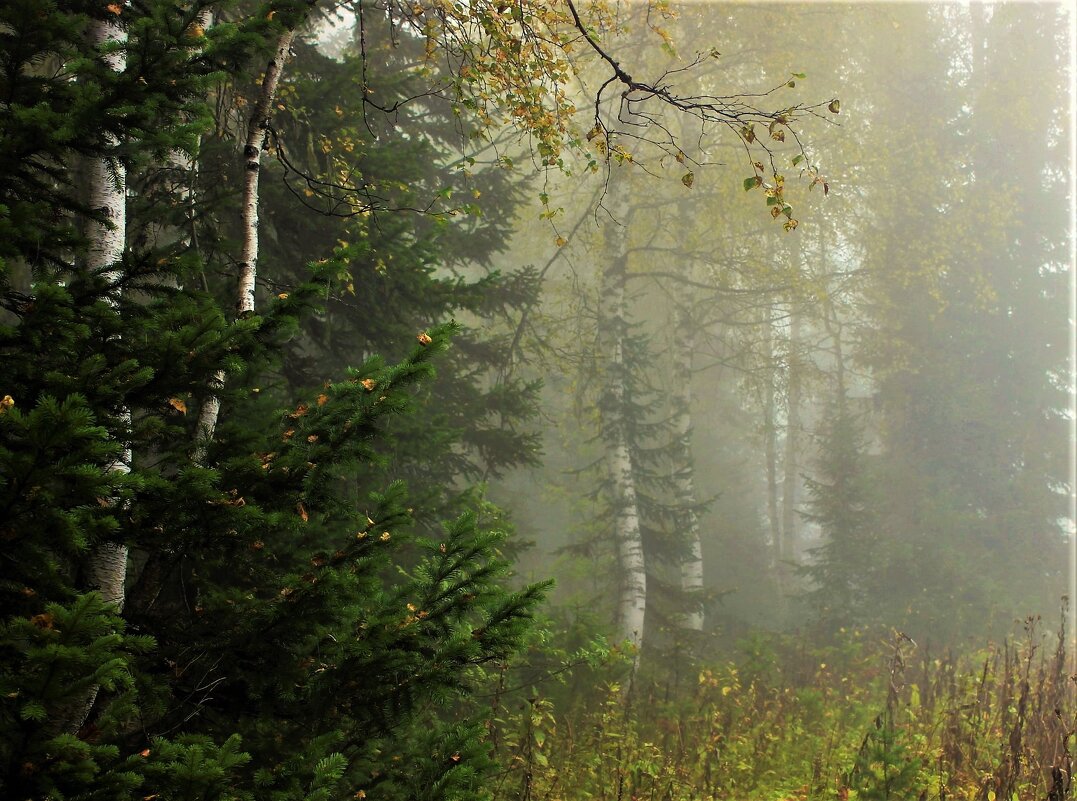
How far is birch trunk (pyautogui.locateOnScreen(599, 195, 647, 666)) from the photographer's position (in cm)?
1059

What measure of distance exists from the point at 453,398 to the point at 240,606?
486 cm

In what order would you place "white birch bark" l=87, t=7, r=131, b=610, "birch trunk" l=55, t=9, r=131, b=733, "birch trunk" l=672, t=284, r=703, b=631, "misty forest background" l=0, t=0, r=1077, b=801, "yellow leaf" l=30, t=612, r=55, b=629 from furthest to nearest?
1. "birch trunk" l=672, t=284, r=703, b=631
2. "white birch bark" l=87, t=7, r=131, b=610
3. "birch trunk" l=55, t=9, r=131, b=733
4. "misty forest background" l=0, t=0, r=1077, b=801
5. "yellow leaf" l=30, t=612, r=55, b=629

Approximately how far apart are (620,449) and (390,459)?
8196 millimetres

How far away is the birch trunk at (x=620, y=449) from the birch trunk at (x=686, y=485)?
117 cm

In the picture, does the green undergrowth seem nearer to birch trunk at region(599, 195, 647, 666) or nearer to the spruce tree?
the spruce tree

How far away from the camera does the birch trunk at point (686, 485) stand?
12359 mm

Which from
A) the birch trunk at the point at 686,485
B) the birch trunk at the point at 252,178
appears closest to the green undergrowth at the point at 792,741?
the birch trunk at the point at 252,178

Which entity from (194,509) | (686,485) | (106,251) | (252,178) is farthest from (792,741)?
(686,485)

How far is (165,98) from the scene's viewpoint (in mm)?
2301

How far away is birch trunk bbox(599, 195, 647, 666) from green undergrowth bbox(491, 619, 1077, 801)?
202 centimetres

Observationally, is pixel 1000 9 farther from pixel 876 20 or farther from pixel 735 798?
pixel 735 798

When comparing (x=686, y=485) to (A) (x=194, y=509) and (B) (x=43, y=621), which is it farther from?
(B) (x=43, y=621)

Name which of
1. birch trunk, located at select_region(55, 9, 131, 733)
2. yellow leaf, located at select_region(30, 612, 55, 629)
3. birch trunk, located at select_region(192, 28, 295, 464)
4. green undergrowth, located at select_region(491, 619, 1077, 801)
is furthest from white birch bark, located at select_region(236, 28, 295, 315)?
green undergrowth, located at select_region(491, 619, 1077, 801)

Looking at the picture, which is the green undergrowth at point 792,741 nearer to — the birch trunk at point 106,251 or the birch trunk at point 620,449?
the birch trunk at point 106,251
